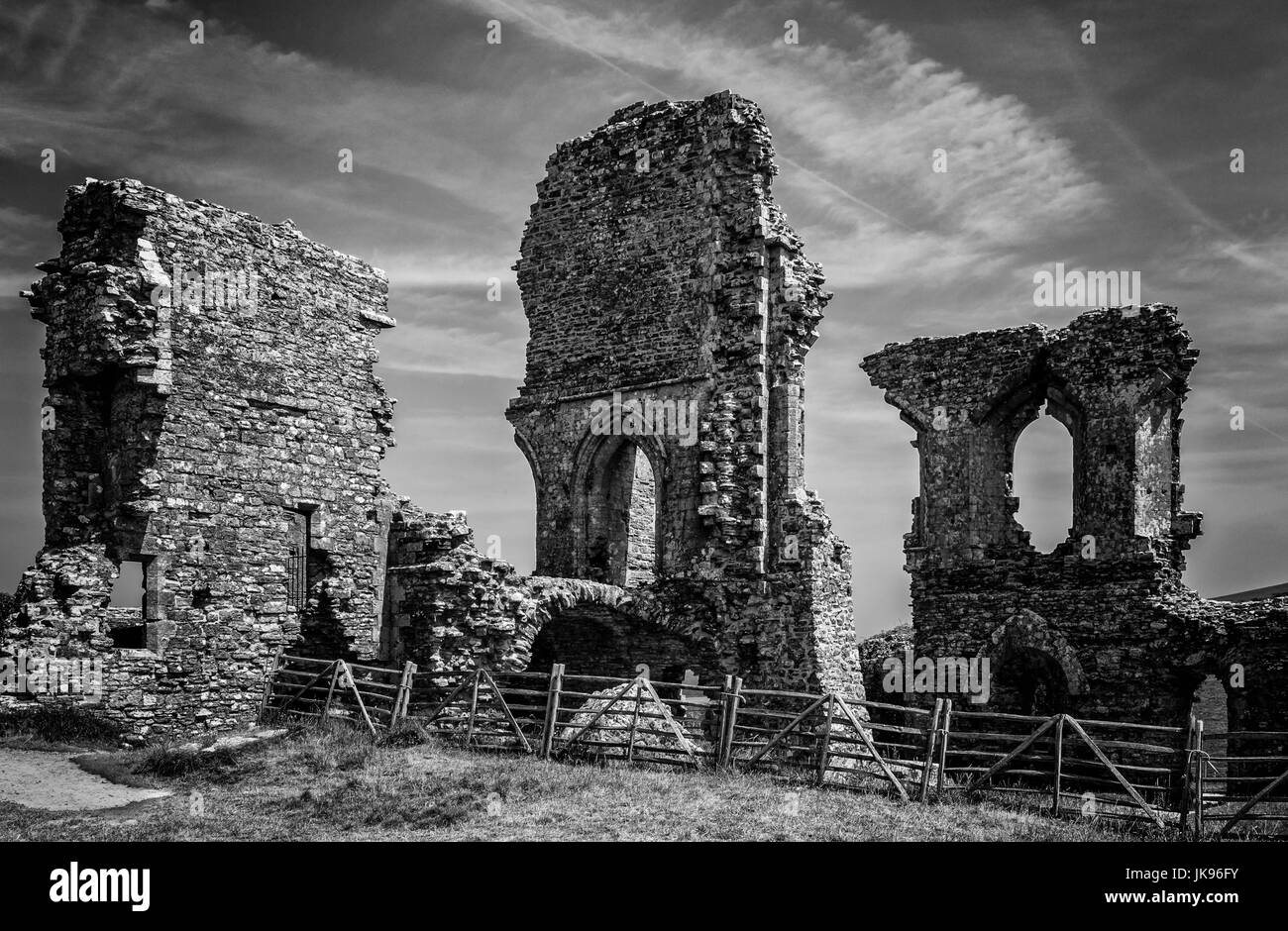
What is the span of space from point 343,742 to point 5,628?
15.0 feet

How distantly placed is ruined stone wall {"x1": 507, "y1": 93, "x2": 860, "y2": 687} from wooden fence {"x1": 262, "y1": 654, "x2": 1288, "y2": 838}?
1790 millimetres

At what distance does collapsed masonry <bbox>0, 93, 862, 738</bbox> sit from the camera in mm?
19156

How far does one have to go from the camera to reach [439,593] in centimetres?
1980

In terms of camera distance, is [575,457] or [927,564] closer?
[575,457]

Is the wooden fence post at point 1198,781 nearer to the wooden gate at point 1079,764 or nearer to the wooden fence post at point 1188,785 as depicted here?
the wooden fence post at point 1188,785

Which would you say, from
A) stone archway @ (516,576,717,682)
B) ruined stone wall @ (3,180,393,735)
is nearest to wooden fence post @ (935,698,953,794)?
stone archway @ (516,576,717,682)

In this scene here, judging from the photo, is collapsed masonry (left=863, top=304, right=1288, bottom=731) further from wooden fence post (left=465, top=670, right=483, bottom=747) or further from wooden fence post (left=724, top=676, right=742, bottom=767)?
wooden fence post (left=465, top=670, right=483, bottom=747)

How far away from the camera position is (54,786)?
15.1 meters

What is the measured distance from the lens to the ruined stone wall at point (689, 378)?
72.3 ft

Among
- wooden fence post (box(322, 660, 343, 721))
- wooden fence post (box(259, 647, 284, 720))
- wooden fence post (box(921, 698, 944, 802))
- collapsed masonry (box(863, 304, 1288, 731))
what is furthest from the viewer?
collapsed masonry (box(863, 304, 1288, 731))

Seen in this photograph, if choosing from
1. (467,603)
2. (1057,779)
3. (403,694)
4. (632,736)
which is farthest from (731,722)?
(467,603)
